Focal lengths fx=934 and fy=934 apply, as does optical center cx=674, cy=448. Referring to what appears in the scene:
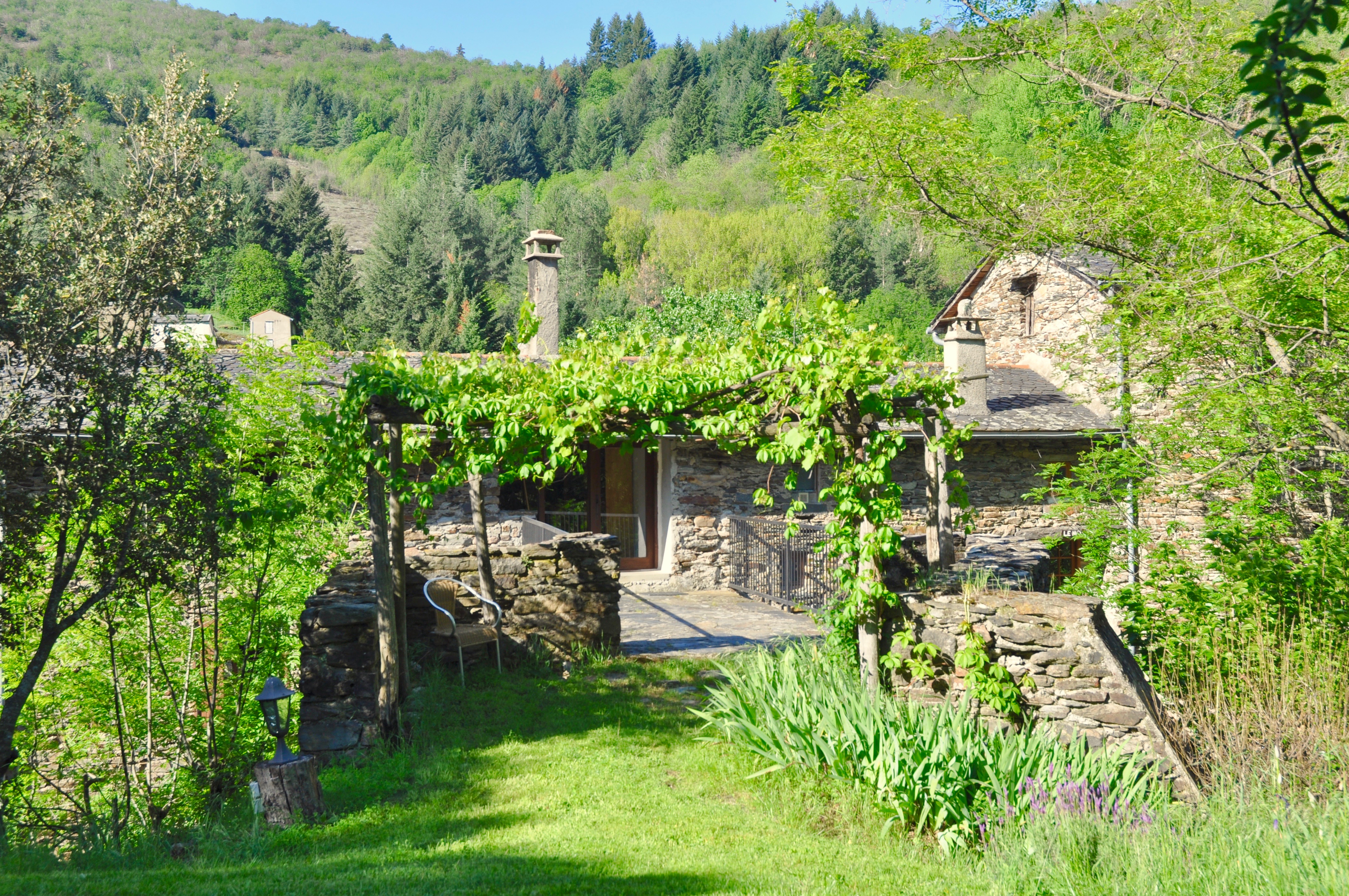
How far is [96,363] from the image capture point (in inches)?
197

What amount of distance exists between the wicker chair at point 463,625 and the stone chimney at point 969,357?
328 inches

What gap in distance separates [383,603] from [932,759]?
3573 mm

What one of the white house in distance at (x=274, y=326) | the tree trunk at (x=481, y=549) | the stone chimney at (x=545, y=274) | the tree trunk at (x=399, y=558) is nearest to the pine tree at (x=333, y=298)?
the white house in distance at (x=274, y=326)

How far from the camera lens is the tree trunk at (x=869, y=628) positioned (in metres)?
6.31

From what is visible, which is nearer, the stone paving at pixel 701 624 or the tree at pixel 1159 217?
the tree at pixel 1159 217

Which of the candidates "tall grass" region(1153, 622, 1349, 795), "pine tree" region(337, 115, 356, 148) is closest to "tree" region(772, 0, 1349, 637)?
"tall grass" region(1153, 622, 1349, 795)

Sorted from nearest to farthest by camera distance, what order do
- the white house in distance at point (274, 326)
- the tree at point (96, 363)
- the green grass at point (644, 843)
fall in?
the green grass at point (644, 843) < the tree at point (96, 363) < the white house in distance at point (274, 326)

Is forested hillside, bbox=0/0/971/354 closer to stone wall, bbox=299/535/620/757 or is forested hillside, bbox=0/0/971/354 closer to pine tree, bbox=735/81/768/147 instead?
pine tree, bbox=735/81/768/147

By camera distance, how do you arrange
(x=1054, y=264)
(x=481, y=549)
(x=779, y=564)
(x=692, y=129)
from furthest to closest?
1. (x=692, y=129)
2. (x=1054, y=264)
3. (x=779, y=564)
4. (x=481, y=549)

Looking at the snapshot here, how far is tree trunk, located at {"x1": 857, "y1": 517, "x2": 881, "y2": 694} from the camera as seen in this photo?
6.31 m

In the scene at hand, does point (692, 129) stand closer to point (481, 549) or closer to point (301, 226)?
point (301, 226)

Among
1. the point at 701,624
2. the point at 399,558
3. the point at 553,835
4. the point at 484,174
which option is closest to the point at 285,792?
the point at 553,835

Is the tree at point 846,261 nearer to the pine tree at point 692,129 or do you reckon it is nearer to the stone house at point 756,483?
the pine tree at point 692,129

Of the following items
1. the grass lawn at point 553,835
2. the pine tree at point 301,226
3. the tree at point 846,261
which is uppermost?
the pine tree at point 301,226
